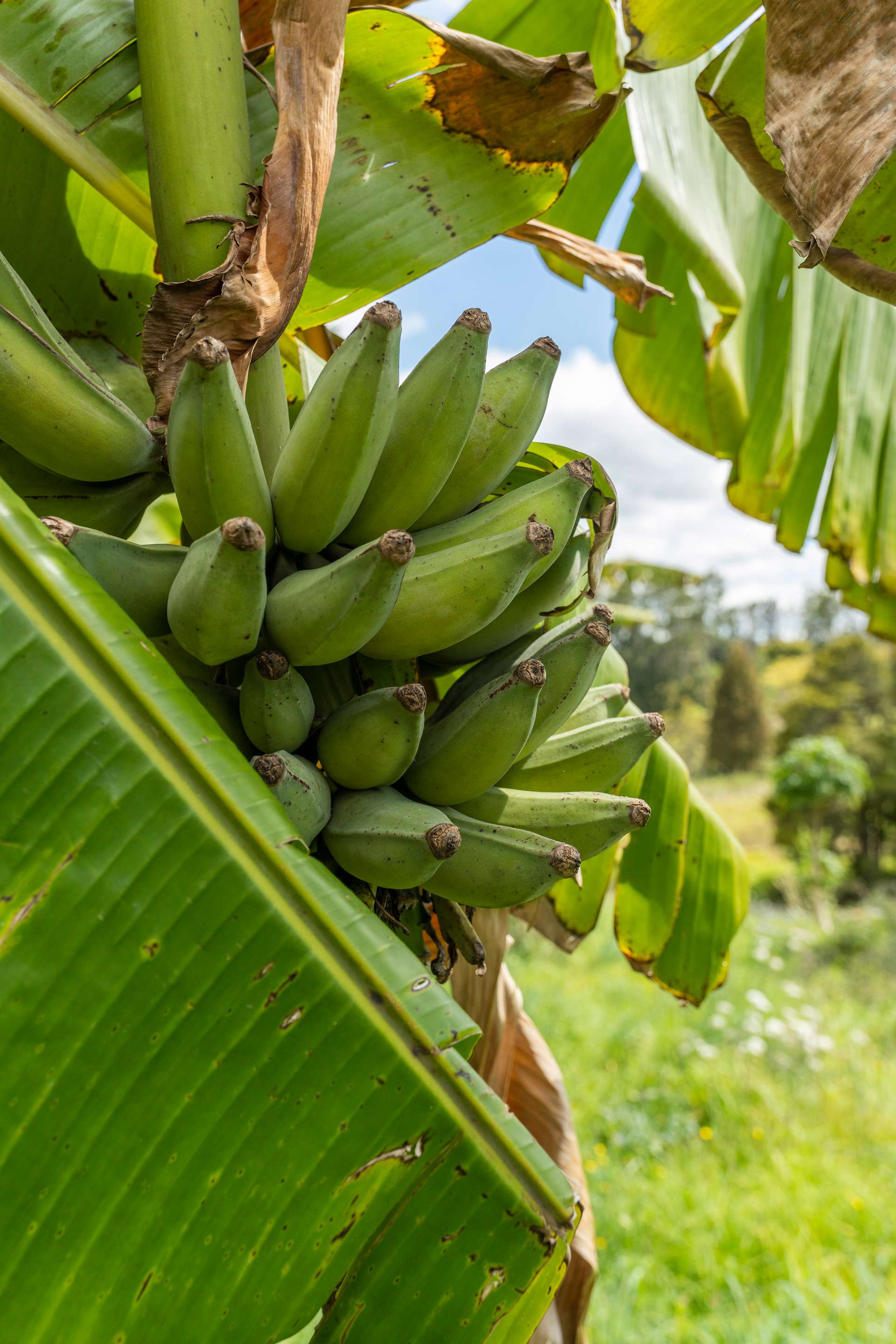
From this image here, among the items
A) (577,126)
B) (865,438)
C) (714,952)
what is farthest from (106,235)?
(865,438)

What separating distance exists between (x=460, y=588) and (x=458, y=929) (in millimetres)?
280

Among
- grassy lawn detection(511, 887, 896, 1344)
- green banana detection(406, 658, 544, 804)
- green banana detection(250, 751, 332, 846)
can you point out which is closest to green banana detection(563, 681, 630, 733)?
green banana detection(406, 658, 544, 804)

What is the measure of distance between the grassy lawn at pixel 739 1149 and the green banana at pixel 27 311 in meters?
2.76

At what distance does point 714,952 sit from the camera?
1.37m

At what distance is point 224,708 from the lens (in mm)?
635

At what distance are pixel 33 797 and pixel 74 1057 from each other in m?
0.15

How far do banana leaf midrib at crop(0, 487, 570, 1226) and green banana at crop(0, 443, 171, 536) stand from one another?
16 cm

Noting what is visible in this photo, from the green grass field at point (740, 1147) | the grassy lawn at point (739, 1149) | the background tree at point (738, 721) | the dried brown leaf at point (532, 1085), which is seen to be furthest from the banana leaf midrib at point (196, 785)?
the background tree at point (738, 721)

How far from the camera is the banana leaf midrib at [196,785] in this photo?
0.50 meters

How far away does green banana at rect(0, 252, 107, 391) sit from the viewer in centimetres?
60

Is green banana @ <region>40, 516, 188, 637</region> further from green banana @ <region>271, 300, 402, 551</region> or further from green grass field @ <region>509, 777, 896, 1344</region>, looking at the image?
green grass field @ <region>509, 777, 896, 1344</region>

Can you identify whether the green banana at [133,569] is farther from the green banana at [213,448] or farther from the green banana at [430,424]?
the green banana at [430,424]

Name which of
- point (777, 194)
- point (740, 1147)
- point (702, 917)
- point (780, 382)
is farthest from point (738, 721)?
point (777, 194)

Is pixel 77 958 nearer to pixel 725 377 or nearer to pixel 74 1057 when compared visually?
pixel 74 1057
